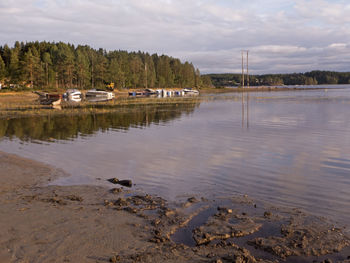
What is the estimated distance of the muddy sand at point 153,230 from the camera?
7.09 metres

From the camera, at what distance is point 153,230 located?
830 centimetres

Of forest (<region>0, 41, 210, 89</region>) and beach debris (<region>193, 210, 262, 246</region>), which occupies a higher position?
forest (<region>0, 41, 210, 89</region>)

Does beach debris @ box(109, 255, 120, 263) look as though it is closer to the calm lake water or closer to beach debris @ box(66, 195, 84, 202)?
beach debris @ box(66, 195, 84, 202)

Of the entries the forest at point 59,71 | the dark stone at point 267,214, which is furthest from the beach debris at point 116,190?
the forest at point 59,71

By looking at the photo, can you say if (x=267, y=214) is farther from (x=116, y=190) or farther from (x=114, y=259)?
(x=116, y=190)

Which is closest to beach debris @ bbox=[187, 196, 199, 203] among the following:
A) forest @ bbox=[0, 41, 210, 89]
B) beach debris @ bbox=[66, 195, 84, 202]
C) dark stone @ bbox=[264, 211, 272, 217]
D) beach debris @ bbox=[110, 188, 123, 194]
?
dark stone @ bbox=[264, 211, 272, 217]

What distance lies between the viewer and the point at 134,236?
7988mm

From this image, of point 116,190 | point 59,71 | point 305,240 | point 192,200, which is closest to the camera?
point 305,240

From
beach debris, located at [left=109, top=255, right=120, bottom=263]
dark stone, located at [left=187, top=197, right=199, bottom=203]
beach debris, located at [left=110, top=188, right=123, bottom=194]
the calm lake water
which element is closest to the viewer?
beach debris, located at [left=109, top=255, right=120, bottom=263]

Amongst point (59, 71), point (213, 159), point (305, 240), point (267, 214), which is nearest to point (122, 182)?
point (267, 214)

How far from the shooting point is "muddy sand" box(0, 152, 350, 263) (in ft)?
23.3

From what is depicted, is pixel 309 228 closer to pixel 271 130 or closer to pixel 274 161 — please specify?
pixel 274 161

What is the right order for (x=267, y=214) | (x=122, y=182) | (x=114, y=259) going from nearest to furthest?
1. (x=114, y=259)
2. (x=267, y=214)
3. (x=122, y=182)

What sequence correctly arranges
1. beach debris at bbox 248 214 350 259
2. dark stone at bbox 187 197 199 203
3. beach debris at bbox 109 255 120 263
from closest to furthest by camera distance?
beach debris at bbox 109 255 120 263 < beach debris at bbox 248 214 350 259 < dark stone at bbox 187 197 199 203
